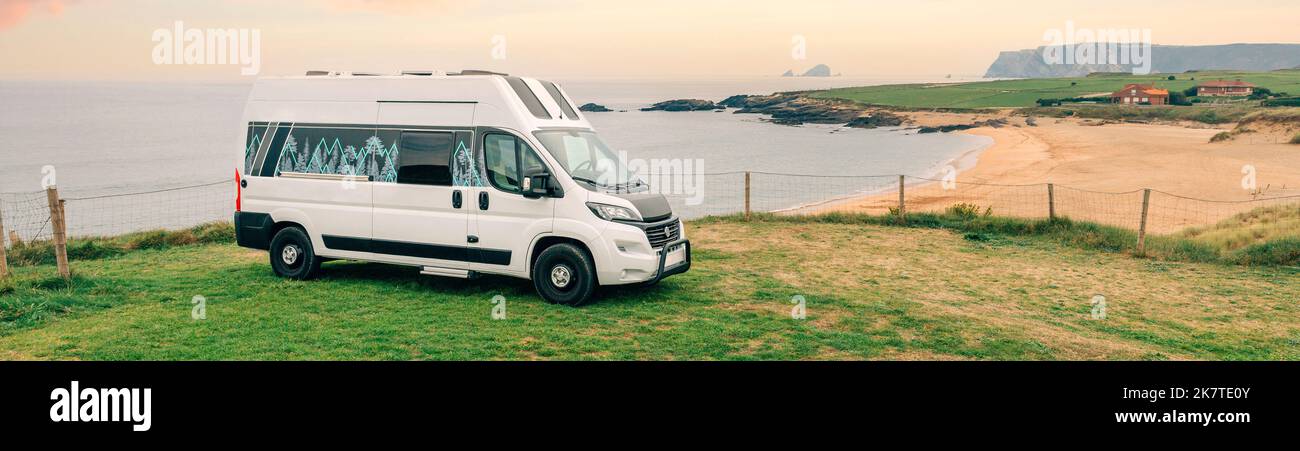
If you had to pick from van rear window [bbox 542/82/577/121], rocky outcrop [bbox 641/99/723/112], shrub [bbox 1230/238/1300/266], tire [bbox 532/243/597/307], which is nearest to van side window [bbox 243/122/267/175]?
van rear window [bbox 542/82/577/121]

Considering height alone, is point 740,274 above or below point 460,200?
below

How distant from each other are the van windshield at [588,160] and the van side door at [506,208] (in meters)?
0.34

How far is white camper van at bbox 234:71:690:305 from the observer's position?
35.8 ft

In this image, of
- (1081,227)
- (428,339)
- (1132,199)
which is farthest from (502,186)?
(1132,199)

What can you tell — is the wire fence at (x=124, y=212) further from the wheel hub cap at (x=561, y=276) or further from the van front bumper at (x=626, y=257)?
the van front bumper at (x=626, y=257)

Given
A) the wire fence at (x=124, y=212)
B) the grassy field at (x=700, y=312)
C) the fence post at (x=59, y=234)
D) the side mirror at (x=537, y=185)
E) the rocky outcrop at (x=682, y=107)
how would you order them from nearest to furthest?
1. the grassy field at (x=700, y=312)
2. the side mirror at (x=537, y=185)
3. the fence post at (x=59, y=234)
4. the wire fence at (x=124, y=212)
5. the rocky outcrop at (x=682, y=107)

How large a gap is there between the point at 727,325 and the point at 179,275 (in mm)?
8569

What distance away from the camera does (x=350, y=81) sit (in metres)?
12.0

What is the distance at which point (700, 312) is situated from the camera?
1084 centimetres

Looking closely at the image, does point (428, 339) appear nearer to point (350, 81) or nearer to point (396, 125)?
point (396, 125)

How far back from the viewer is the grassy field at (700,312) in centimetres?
912

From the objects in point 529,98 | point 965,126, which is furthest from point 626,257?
point 965,126

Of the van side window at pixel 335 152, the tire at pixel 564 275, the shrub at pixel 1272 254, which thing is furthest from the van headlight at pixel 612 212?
the shrub at pixel 1272 254

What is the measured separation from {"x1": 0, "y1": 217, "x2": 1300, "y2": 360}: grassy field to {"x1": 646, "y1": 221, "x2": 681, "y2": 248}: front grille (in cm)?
78
